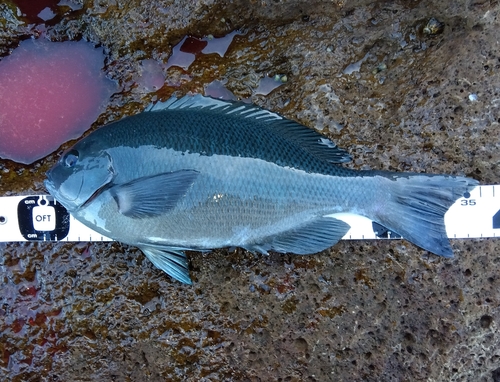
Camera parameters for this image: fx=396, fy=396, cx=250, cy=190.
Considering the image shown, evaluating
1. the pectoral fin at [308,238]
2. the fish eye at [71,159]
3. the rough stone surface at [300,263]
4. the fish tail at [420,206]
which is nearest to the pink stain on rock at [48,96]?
the rough stone surface at [300,263]

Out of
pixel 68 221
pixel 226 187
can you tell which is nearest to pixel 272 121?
pixel 226 187

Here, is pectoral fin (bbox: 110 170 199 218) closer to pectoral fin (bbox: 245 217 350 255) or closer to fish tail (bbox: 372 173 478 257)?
pectoral fin (bbox: 245 217 350 255)

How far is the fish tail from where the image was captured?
2.07m

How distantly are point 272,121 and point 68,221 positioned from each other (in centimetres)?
143

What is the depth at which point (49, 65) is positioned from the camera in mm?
2600

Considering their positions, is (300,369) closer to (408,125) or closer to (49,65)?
(408,125)

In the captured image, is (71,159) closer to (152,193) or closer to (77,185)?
(77,185)

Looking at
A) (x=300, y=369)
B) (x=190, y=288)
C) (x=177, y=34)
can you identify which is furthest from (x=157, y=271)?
(x=177, y=34)

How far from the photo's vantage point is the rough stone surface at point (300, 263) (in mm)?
2318

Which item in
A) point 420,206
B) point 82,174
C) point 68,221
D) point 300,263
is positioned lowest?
point 300,263

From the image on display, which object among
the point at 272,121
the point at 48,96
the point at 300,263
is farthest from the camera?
the point at 48,96

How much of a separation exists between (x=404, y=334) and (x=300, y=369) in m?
0.65

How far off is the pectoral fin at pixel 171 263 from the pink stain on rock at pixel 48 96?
100 cm

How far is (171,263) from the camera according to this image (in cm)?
226
